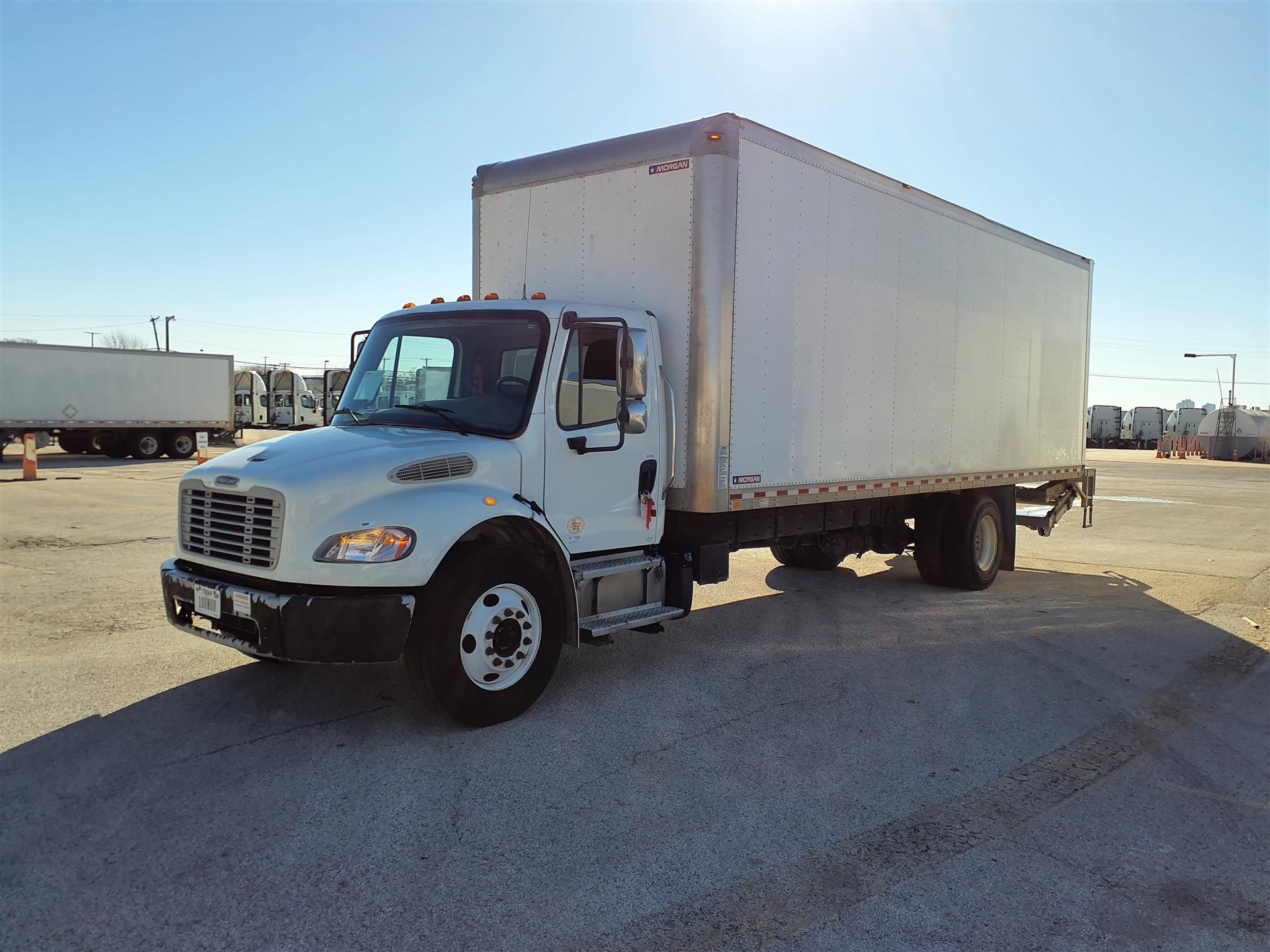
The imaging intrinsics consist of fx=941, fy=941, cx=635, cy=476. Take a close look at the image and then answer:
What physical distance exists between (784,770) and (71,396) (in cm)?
3059

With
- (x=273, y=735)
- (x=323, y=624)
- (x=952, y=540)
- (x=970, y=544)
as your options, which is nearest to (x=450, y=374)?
(x=323, y=624)

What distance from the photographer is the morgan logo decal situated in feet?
21.8

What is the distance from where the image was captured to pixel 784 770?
4945 millimetres

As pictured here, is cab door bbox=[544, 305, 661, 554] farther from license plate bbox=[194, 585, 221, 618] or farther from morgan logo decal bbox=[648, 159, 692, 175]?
license plate bbox=[194, 585, 221, 618]

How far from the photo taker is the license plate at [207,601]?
5.22m

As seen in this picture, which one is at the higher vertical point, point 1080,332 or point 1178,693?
point 1080,332

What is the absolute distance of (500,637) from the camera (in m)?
5.51

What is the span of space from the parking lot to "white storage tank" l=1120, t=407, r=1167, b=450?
67503 millimetres

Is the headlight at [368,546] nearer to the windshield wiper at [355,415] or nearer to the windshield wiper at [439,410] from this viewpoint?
the windshield wiper at [439,410]

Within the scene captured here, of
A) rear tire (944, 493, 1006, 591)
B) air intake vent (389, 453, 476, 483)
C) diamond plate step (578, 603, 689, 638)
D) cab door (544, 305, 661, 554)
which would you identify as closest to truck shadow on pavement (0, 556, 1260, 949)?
diamond plate step (578, 603, 689, 638)

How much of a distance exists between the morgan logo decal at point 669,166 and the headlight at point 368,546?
10.9 ft

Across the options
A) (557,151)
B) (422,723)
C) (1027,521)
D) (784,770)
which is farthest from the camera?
(1027,521)

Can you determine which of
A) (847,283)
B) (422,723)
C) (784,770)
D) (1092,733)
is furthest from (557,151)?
(1092,733)

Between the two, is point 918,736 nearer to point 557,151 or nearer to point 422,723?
point 422,723
